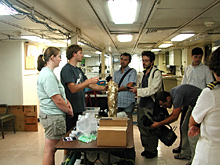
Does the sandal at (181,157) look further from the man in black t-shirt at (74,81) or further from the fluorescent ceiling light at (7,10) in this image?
the fluorescent ceiling light at (7,10)

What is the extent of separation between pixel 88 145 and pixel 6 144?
3177 millimetres

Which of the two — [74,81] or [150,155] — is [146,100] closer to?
[150,155]

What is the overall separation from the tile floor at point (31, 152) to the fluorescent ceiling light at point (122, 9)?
7.23 ft

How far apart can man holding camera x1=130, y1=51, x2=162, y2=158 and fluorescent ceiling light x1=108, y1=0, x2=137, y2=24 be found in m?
0.63

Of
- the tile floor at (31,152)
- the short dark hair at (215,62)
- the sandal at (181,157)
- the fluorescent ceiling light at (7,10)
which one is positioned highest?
the fluorescent ceiling light at (7,10)

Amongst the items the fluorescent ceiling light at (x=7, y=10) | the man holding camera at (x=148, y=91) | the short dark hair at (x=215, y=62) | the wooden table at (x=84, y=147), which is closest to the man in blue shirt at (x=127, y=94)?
the man holding camera at (x=148, y=91)

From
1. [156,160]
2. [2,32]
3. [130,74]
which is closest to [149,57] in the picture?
[130,74]

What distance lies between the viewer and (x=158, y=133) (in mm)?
2582

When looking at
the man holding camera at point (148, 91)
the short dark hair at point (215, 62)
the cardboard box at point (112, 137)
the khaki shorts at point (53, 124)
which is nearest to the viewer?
the short dark hair at point (215, 62)

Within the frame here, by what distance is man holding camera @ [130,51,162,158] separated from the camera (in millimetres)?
3078

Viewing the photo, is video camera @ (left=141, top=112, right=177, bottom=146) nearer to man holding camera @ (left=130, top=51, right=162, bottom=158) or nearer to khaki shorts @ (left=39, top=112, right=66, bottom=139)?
man holding camera @ (left=130, top=51, right=162, bottom=158)

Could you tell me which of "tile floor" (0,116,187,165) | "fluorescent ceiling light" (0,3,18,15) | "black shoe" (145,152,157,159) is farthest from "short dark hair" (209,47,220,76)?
"black shoe" (145,152,157,159)

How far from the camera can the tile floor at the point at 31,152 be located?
11.0 feet

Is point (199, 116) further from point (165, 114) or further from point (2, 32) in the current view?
point (2, 32)
